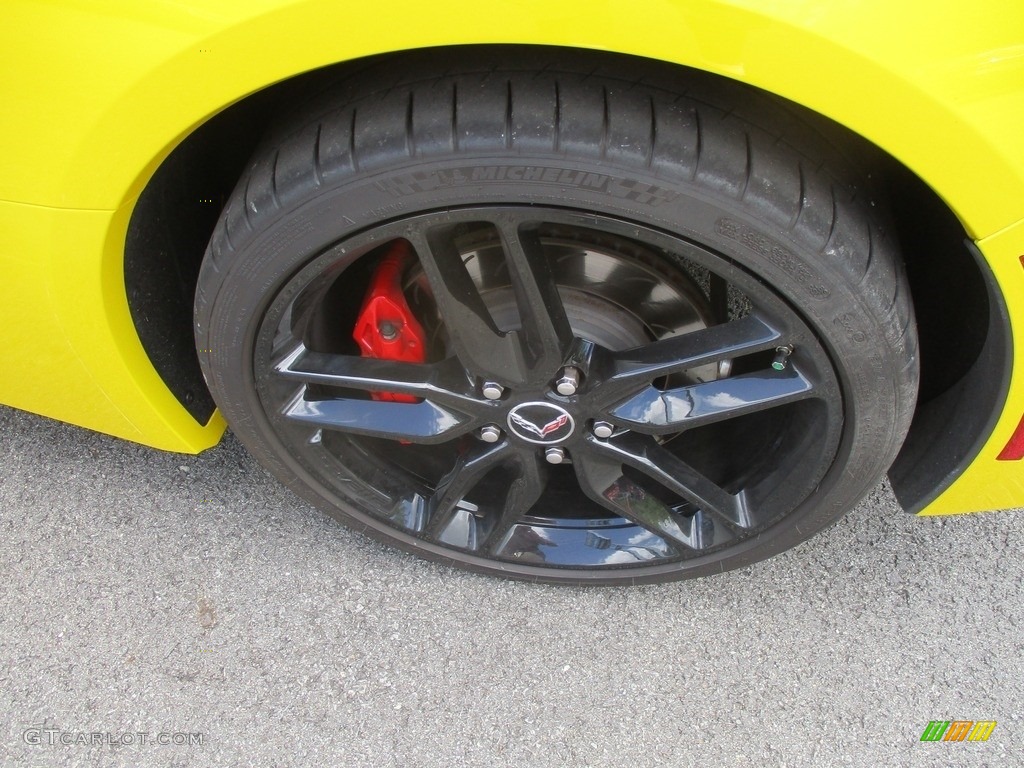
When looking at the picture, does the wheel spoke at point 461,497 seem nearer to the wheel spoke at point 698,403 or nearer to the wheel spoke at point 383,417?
the wheel spoke at point 383,417

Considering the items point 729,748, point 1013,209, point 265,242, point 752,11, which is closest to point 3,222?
point 265,242

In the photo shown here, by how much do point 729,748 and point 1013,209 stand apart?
99 centimetres

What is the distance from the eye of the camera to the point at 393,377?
1361 mm

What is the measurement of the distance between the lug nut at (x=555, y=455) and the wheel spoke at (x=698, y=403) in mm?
133

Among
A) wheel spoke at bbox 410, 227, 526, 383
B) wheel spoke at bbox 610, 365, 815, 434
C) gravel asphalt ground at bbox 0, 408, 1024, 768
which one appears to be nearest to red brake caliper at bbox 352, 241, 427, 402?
wheel spoke at bbox 410, 227, 526, 383

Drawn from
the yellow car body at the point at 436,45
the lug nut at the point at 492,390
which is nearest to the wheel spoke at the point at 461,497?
the lug nut at the point at 492,390

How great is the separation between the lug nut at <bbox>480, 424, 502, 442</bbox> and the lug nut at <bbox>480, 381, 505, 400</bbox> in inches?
2.9

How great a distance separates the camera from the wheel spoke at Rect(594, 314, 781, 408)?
1181 millimetres

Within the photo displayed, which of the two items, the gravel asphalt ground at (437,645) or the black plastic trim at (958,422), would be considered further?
the gravel asphalt ground at (437,645)

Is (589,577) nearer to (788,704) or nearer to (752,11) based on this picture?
(788,704)

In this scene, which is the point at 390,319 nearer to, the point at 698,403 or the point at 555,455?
the point at 555,455

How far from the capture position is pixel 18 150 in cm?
106

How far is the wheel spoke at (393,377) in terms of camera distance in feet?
4.42

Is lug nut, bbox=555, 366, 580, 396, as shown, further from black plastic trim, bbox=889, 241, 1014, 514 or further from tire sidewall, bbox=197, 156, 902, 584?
black plastic trim, bbox=889, 241, 1014, 514
